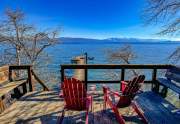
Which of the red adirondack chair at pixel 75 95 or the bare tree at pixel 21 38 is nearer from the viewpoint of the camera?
the red adirondack chair at pixel 75 95

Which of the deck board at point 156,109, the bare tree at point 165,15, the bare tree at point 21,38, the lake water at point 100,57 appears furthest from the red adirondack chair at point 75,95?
the bare tree at point 21,38

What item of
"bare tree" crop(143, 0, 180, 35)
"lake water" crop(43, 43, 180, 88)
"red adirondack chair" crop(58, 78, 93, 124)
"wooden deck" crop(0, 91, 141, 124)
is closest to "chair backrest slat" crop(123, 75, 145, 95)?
"wooden deck" crop(0, 91, 141, 124)

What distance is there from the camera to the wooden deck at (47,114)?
326 cm

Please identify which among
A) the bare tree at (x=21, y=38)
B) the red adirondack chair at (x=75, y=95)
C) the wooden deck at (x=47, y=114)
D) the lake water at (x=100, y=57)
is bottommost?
the lake water at (x=100, y=57)

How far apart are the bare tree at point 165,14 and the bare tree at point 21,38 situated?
7.86 meters

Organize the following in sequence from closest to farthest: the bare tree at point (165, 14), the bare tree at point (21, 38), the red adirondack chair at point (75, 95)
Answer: the red adirondack chair at point (75, 95), the bare tree at point (165, 14), the bare tree at point (21, 38)

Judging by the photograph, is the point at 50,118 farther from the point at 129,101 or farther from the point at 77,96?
the point at 129,101

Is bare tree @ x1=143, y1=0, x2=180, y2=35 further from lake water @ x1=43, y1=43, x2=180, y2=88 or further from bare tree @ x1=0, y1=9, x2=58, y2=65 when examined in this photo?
bare tree @ x1=0, y1=9, x2=58, y2=65

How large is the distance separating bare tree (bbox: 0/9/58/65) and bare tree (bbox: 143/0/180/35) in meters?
7.86

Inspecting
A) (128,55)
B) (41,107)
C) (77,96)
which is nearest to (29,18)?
(128,55)

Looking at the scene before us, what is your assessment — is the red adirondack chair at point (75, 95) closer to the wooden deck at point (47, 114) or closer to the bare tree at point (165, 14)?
the wooden deck at point (47, 114)

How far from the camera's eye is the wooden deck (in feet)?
10.7

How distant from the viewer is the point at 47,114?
3.54 m

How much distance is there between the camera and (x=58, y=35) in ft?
43.6
